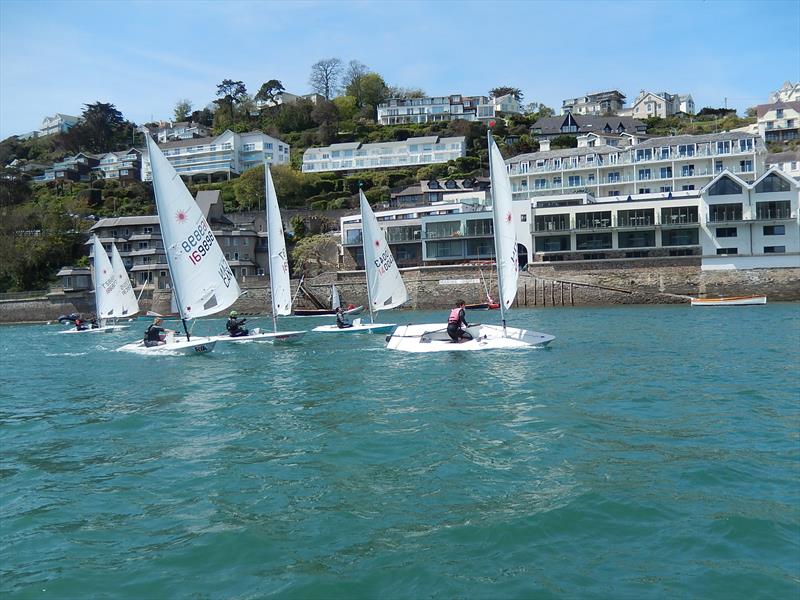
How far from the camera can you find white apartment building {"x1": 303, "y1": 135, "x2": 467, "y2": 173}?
10412 cm

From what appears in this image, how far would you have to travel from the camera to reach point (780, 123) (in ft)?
348

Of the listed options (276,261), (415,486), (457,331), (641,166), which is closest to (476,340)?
(457,331)

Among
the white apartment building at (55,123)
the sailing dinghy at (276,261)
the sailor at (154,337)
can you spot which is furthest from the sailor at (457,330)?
the white apartment building at (55,123)

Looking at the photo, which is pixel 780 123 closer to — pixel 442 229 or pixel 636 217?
pixel 636 217

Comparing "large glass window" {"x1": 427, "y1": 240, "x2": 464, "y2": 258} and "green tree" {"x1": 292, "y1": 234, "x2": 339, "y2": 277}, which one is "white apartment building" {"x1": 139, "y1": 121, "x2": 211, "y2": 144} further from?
"large glass window" {"x1": 427, "y1": 240, "x2": 464, "y2": 258}

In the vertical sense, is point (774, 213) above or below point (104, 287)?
above

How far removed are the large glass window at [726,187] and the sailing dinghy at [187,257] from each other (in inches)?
1786

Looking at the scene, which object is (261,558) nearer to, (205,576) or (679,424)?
(205,576)

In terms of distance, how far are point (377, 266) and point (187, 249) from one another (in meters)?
9.24

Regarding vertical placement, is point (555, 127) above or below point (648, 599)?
above

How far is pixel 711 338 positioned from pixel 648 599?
23.4 m

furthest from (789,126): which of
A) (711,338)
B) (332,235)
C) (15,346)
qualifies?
(15,346)

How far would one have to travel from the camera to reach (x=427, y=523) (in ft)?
27.3

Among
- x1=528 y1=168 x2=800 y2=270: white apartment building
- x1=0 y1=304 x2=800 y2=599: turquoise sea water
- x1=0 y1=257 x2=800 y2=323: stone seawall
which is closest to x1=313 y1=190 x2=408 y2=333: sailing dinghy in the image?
x1=0 y1=304 x2=800 y2=599: turquoise sea water
